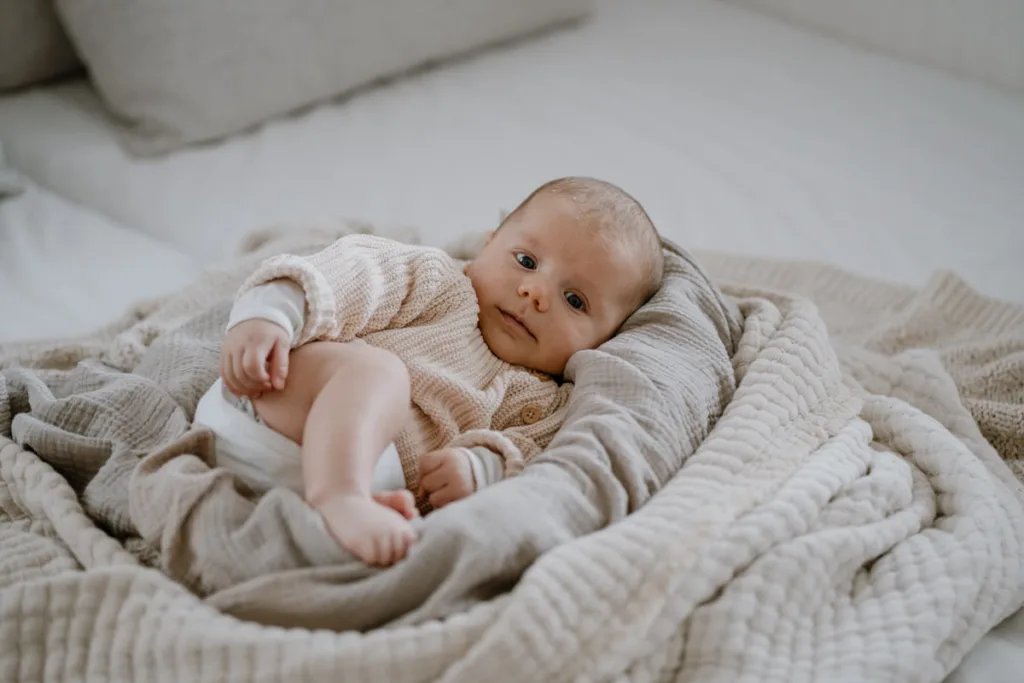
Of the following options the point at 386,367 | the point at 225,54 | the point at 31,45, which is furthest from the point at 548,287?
the point at 31,45

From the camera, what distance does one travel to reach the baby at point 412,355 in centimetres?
81

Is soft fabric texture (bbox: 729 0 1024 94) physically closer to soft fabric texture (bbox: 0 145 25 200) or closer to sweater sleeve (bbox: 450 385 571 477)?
sweater sleeve (bbox: 450 385 571 477)

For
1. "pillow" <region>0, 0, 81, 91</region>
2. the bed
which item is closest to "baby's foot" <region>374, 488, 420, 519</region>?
the bed

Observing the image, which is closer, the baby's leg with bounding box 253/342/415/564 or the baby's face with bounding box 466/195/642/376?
the baby's leg with bounding box 253/342/415/564

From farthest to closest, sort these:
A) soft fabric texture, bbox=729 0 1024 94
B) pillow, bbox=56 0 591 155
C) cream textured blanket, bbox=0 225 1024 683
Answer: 1. soft fabric texture, bbox=729 0 1024 94
2. pillow, bbox=56 0 591 155
3. cream textured blanket, bbox=0 225 1024 683

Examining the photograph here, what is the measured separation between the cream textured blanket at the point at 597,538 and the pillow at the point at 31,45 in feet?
2.52

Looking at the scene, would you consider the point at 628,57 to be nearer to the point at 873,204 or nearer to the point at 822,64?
the point at 822,64

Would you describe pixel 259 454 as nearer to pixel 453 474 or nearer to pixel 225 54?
pixel 453 474

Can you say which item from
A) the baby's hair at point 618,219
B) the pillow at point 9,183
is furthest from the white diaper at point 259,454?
the pillow at point 9,183

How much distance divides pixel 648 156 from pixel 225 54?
0.73 meters

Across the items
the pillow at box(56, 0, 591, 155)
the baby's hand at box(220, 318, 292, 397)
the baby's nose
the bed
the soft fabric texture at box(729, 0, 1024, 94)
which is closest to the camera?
the baby's hand at box(220, 318, 292, 397)

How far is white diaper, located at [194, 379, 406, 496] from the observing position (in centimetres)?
86

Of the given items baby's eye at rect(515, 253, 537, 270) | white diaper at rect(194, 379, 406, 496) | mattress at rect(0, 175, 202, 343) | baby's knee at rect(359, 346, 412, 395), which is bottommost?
mattress at rect(0, 175, 202, 343)

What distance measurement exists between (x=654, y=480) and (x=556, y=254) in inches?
10.8
